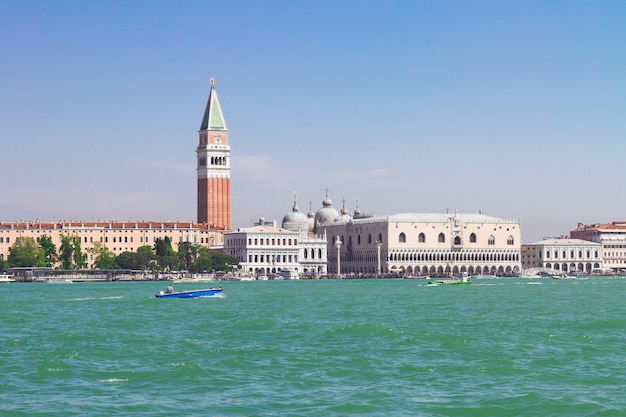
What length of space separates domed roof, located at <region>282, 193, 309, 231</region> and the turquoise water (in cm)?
8633

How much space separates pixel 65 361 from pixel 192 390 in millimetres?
4781

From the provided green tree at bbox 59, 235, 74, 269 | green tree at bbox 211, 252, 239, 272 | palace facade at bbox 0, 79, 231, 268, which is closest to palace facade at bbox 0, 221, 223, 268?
palace facade at bbox 0, 79, 231, 268

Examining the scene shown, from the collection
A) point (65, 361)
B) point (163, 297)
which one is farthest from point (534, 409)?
point (163, 297)

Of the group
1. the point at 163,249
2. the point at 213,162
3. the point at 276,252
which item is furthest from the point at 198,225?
the point at 163,249

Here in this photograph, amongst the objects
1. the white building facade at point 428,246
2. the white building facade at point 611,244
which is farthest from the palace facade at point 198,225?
the white building facade at point 611,244

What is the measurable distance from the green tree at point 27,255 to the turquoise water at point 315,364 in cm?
5816

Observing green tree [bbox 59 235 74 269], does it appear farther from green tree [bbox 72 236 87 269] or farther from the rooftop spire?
the rooftop spire

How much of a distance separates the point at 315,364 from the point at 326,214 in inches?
4184

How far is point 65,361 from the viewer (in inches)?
920

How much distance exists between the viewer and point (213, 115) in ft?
387

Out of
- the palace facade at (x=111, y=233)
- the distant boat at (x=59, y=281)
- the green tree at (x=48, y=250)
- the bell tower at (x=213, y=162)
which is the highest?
the bell tower at (x=213, y=162)

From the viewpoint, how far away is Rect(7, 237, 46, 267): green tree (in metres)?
94.5

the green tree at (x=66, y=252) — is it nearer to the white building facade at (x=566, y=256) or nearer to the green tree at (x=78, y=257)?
the green tree at (x=78, y=257)

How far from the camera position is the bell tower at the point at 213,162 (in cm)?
11750
